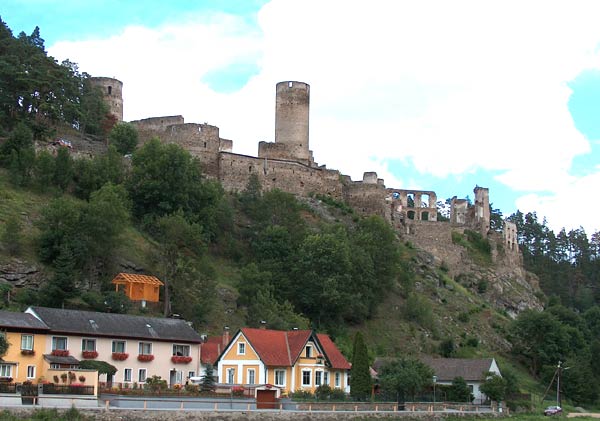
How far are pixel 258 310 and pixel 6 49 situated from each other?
39.1m

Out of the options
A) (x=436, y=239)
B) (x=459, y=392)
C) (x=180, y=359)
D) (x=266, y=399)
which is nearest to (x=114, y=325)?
(x=180, y=359)

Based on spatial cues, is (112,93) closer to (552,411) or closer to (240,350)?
(240,350)

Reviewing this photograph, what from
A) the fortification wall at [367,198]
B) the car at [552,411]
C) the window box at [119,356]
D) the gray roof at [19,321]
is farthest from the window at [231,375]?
the fortification wall at [367,198]

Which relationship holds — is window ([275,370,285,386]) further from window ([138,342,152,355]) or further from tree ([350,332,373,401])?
window ([138,342,152,355])

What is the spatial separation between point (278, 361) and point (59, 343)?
13373mm

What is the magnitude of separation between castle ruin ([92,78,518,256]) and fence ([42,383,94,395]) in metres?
46.3

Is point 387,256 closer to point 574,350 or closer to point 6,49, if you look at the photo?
point 574,350

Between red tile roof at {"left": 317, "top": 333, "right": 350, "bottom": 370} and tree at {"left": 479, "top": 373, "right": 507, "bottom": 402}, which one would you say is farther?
tree at {"left": 479, "top": 373, "right": 507, "bottom": 402}

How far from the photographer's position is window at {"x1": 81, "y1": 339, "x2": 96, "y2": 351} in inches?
2015

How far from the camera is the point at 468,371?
215ft

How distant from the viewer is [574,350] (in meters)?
83.3

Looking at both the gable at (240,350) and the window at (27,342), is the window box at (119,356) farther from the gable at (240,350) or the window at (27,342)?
the gable at (240,350)

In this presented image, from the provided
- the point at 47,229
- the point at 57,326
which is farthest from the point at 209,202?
the point at 57,326

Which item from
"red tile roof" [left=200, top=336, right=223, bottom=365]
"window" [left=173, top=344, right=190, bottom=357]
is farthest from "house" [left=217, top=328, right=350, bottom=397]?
"window" [left=173, top=344, right=190, bottom=357]
